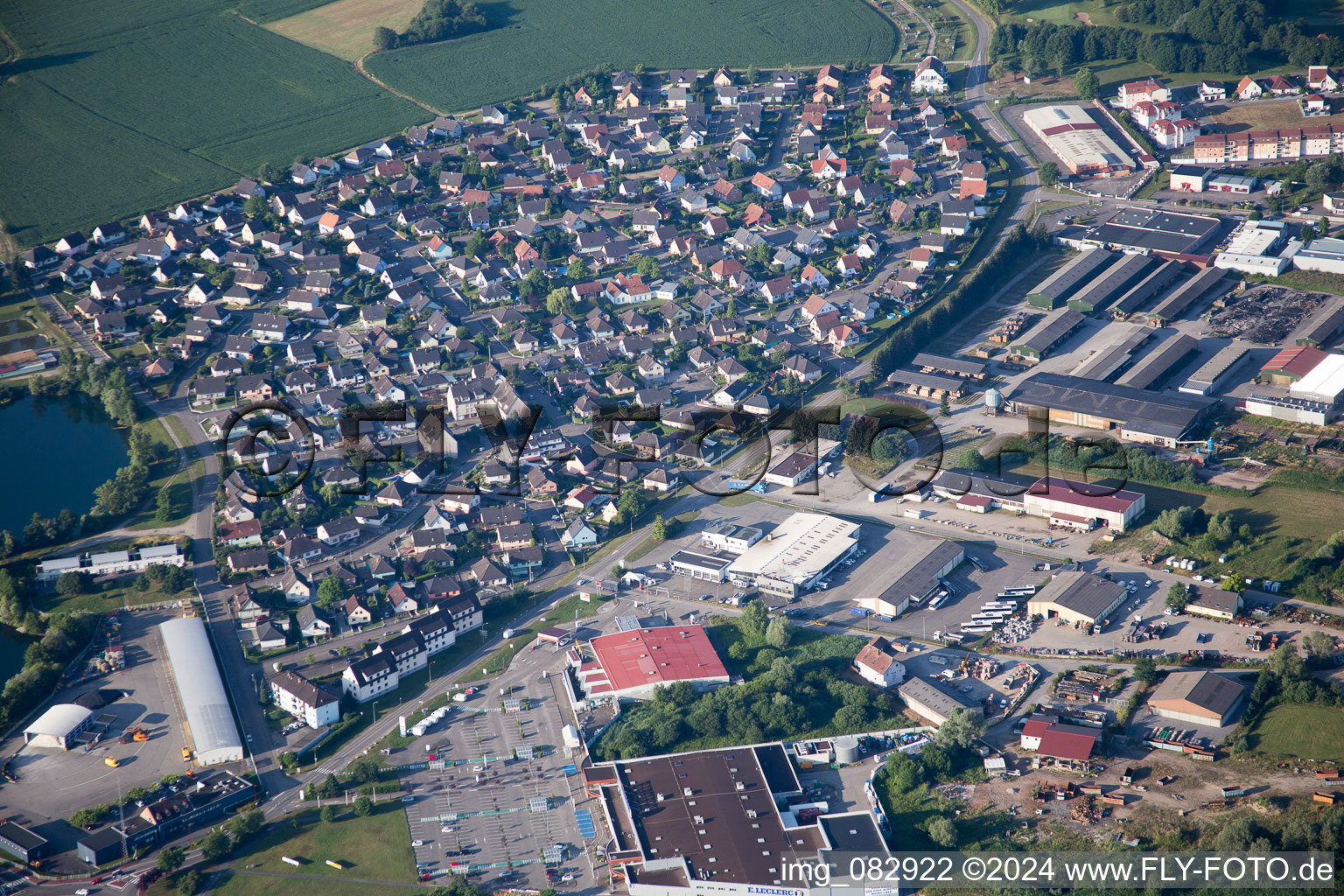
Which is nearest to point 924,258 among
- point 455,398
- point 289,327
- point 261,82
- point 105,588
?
point 455,398

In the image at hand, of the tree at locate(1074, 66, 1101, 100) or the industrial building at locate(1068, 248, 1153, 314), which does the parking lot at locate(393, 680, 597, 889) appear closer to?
the industrial building at locate(1068, 248, 1153, 314)

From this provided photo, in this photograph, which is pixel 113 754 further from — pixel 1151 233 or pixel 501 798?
pixel 1151 233

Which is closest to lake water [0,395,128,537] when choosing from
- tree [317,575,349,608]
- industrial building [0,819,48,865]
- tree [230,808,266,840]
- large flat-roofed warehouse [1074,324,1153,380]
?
tree [317,575,349,608]

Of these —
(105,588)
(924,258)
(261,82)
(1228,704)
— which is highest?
(261,82)

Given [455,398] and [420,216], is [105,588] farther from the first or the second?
[420,216]

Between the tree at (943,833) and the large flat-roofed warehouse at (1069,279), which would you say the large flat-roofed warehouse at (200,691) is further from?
the large flat-roofed warehouse at (1069,279)
